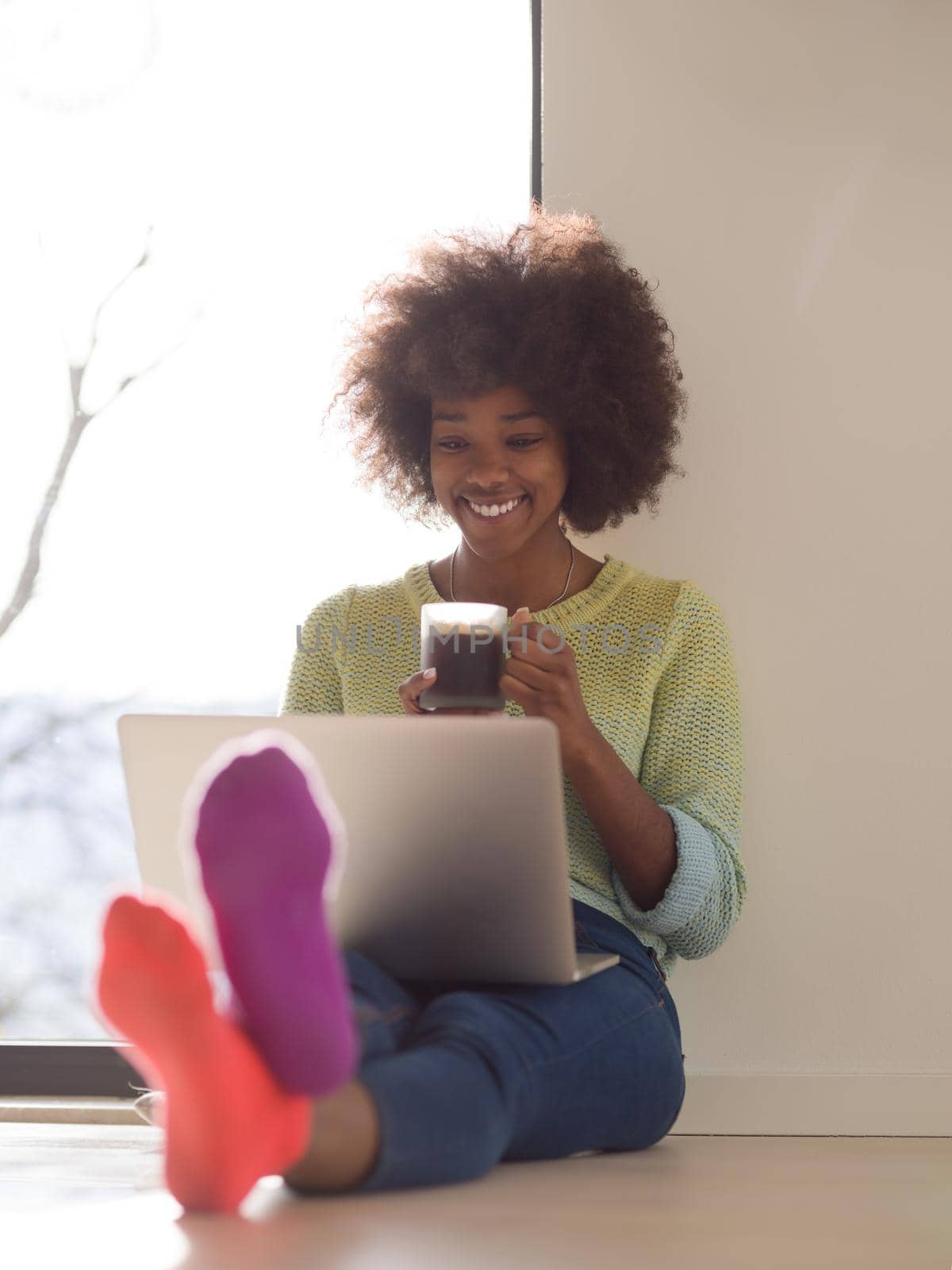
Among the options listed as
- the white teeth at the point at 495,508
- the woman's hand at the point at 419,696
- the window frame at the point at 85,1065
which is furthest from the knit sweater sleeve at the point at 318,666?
the window frame at the point at 85,1065

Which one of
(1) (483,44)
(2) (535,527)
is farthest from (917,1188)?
(1) (483,44)

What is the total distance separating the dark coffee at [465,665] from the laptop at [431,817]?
27 cm

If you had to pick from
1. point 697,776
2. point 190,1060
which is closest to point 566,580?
point 697,776

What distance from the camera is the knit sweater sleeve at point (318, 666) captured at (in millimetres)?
2082

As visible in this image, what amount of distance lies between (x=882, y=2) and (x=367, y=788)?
1700 millimetres

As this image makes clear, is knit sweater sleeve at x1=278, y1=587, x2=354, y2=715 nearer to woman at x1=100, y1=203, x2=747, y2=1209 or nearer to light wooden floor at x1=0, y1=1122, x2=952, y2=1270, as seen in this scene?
woman at x1=100, y1=203, x2=747, y2=1209

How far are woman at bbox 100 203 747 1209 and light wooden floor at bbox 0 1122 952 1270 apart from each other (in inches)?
1.6

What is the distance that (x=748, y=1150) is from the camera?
1.80 meters

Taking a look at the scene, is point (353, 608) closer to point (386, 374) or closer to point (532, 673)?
point (386, 374)

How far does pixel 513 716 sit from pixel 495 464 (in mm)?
368

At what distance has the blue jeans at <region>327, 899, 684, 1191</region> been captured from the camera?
1.15 metres

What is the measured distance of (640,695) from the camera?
6.38 feet

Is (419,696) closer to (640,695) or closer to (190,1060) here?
(640,695)

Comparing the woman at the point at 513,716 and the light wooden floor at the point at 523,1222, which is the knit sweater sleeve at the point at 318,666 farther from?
the light wooden floor at the point at 523,1222
